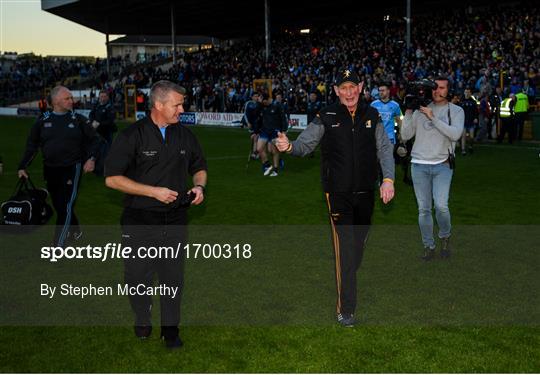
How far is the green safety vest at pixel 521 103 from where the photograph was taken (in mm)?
20438

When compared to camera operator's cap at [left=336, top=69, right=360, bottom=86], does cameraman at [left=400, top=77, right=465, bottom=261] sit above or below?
below

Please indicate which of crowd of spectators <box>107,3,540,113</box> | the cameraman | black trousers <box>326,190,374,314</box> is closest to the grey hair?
black trousers <box>326,190,374,314</box>

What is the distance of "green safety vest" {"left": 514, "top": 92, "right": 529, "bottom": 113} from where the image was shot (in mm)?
20438

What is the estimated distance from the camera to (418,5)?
152ft

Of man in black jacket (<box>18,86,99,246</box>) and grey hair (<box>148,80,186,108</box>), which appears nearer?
grey hair (<box>148,80,186,108</box>)

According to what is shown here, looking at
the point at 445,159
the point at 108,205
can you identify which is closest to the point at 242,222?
the point at 108,205

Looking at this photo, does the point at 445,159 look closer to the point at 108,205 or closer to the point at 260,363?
the point at 260,363

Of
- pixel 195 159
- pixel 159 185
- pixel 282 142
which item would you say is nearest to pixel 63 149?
pixel 195 159

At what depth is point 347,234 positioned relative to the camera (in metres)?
4.99

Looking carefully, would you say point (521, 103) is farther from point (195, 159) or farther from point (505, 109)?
point (195, 159)

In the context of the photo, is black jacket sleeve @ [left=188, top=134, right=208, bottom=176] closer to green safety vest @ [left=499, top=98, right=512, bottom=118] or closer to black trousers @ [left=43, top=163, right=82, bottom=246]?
black trousers @ [left=43, top=163, right=82, bottom=246]

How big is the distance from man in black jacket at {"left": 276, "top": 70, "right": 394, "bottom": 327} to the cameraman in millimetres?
1510

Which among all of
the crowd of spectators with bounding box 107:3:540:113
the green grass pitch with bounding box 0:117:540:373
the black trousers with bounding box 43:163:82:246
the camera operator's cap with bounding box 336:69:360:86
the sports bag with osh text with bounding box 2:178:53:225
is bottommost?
the green grass pitch with bounding box 0:117:540:373

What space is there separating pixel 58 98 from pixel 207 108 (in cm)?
3029
